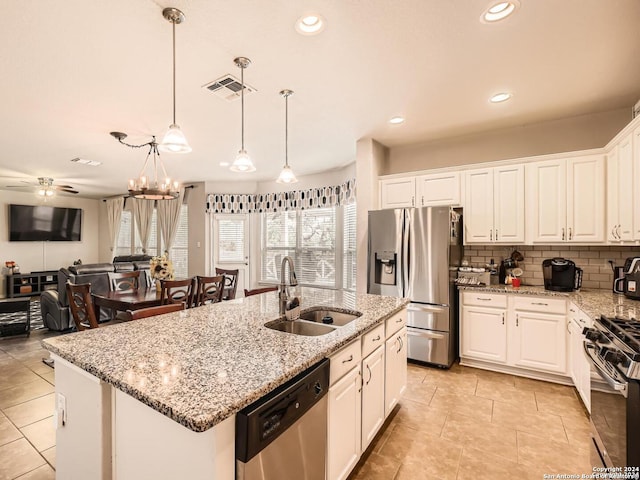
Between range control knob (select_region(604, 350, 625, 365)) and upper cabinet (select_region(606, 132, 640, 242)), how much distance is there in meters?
1.43

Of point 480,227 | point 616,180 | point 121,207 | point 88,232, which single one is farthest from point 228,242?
point 616,180

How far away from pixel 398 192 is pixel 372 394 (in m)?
2.60

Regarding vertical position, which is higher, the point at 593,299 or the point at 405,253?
the point at 405,253

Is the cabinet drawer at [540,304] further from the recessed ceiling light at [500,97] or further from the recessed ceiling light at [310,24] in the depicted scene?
the recessed ceiling light at [310,24]

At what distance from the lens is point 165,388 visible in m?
1.03

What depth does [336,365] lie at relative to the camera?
1.52m

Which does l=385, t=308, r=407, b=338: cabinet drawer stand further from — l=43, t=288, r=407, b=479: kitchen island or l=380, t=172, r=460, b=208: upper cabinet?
l=380, t=172, r=460, b=208: upper cabinet

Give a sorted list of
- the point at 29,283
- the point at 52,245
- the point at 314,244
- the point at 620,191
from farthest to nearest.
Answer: the point at 52,245 < the point at 29,283 < the point at 314,244 < the point at 620,191

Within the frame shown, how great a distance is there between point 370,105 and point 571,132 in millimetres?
2224

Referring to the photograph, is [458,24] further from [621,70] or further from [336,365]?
[336,365]

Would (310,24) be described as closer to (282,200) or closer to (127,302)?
(127,302)

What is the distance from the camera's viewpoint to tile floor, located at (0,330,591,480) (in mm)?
1901

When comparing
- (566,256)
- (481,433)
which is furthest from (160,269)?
(566,256)

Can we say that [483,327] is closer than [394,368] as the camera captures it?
No
